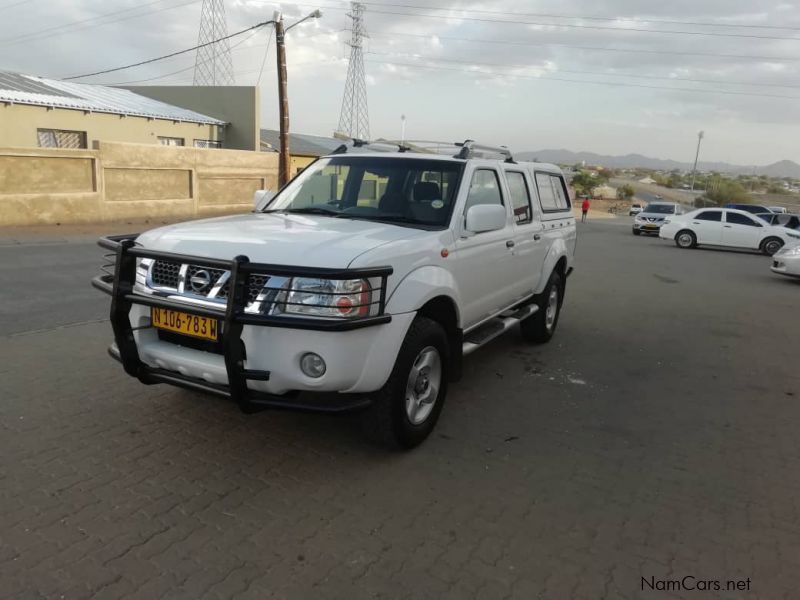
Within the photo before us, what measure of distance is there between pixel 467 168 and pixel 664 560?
A: 296 cm

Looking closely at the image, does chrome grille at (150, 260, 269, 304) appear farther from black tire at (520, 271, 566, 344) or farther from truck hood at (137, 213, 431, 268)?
black tire at (520, 271, 566, 344)

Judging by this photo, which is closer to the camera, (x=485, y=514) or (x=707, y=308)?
(x=485, y=514)

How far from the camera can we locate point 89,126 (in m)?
23.3

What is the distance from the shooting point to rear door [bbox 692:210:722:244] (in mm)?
21828

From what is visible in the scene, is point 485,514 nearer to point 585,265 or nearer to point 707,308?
point 707,308

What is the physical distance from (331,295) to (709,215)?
73.9 ft

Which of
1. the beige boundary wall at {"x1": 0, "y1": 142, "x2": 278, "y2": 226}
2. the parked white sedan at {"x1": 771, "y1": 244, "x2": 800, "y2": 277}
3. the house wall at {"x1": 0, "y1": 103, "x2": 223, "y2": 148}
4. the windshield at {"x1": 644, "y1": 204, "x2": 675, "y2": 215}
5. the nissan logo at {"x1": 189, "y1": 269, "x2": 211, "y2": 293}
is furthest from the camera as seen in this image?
the windshield at {"x1": 644, "y1": 204, "x2": 675, "y2": 215}

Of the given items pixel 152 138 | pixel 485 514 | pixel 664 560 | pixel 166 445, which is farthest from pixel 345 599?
pixel 152 138

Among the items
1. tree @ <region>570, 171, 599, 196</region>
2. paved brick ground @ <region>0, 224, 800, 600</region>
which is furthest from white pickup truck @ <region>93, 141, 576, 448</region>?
tree @ <region>570, 171, 599, 196</region>

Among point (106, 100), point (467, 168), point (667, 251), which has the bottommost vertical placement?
point (667, 251)

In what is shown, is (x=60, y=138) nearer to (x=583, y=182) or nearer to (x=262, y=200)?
(x=262, y=200)

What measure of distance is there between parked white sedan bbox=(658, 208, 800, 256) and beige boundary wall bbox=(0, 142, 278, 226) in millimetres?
16774

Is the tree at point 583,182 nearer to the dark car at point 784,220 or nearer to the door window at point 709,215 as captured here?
the dark car at point 784,220

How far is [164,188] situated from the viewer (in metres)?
21.2
